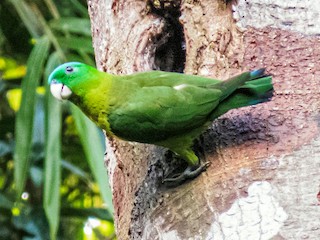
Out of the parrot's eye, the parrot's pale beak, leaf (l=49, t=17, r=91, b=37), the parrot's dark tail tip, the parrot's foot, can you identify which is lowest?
the parrot's foot

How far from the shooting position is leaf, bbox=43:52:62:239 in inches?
105

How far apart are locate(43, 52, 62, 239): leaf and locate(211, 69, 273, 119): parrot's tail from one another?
110 cm

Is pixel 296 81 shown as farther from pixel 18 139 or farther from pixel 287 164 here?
pixel 18 139

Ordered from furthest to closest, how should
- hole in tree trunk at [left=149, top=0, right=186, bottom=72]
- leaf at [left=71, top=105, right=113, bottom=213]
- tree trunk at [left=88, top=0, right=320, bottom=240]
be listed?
leaf at [left=71, top=105, right=113, bottom=213]
hole in tree trunk at [left=149, top=0, right=186, bottom=72]
tree trunk at [left=88, top=0, right=320, bottom=240]

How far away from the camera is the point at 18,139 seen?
280cm

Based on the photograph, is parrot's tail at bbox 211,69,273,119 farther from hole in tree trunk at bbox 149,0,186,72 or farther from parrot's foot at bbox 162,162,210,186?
hole in tree trunk at bbox 149,0,186,72

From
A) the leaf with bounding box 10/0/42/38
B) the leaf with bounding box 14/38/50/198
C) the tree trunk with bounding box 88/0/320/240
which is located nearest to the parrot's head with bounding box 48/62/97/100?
the tree trunk with bounding box 88/0/320/240

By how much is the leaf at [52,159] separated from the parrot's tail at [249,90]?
1.10 m

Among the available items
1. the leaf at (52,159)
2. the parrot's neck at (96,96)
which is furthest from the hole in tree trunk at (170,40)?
the leaf at (52,159)

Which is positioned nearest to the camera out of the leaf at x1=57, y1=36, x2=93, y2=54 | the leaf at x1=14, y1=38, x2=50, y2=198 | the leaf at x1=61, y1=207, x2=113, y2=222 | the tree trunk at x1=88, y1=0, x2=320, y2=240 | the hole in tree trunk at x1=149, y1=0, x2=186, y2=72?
the tree trunk at x1=88, y1=0, x2=320, y2=240

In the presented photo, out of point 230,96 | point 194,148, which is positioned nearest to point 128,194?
point 194,148

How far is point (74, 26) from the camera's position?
3.14 meters

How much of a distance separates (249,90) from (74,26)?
153 centimetres

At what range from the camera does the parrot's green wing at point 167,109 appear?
1833mm
